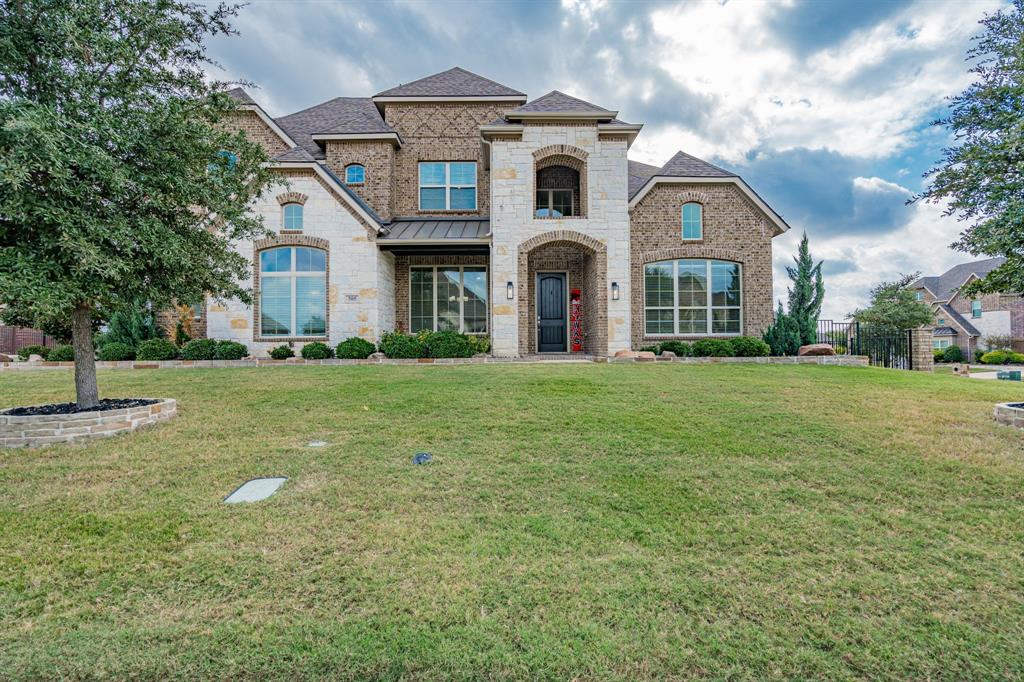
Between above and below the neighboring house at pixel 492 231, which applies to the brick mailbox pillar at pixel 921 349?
below

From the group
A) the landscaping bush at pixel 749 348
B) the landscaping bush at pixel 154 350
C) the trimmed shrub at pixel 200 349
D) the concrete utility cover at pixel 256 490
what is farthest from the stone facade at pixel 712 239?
the landscaping bush at pixel 154 350

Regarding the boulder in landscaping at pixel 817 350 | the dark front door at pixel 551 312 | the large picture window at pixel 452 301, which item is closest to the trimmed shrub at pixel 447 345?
the large picture window at pixel 452 301

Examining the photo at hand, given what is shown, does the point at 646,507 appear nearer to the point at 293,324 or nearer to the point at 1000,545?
the point at 1000,545

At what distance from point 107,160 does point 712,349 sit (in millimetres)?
13602

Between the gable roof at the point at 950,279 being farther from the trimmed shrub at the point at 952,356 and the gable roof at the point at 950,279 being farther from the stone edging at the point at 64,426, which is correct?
the stone edging at the point at 64,426

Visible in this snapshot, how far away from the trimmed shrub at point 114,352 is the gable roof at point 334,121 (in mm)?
7883

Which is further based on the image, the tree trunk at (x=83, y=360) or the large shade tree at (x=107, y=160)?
the tree trunk at (x=83, y=360)

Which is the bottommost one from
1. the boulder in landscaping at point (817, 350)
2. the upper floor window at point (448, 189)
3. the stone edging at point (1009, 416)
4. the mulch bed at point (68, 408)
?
the stone edging at point (1009, 416)

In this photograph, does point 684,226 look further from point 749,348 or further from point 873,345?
point 873,345

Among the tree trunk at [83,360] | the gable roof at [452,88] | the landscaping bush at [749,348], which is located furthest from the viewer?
the gable roof at [452,88]

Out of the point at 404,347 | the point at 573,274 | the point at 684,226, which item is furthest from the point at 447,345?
the point at 684,226

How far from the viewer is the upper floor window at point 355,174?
16141 mm

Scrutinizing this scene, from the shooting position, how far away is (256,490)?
4.11m

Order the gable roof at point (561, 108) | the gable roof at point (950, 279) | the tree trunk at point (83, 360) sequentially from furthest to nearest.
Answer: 1. the gable roof at point (950, 279)
2. the gable roof at point (561, 108)
3. the tree trunk at point (83, 360)
